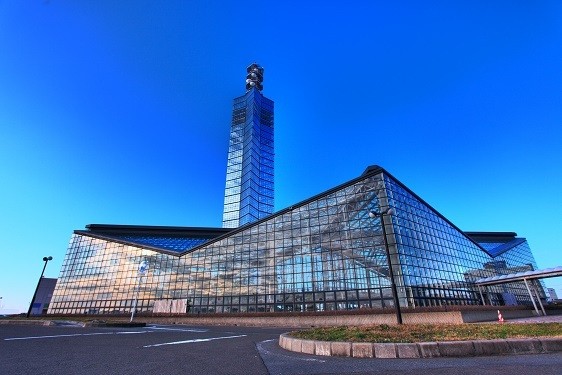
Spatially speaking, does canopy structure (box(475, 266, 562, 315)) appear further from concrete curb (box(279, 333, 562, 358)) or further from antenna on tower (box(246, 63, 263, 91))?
antenna on tower (box(246, 63, 263, 91))

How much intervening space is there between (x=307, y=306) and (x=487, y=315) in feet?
64.1

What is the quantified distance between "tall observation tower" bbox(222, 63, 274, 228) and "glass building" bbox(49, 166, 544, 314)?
52279 millimetres

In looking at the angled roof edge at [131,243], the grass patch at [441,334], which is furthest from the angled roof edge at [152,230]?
the grass patch at [441,334]

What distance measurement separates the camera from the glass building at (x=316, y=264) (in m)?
35.8

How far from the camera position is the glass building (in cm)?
3578

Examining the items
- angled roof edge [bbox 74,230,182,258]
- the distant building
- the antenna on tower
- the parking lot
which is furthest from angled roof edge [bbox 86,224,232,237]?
the antenna on tower

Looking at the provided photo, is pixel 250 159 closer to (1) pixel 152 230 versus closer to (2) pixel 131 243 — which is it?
(1) pixel 152 230

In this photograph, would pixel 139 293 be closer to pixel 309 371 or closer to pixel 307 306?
pixel 307 306

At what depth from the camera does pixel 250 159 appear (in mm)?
120438

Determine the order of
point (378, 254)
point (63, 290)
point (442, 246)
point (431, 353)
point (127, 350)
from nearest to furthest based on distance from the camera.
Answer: point (431, 353) → point (127, 350) → point (378, 254) → point (442, 246) → point (63, 290)

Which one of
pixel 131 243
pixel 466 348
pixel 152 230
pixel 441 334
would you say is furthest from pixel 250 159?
pixel 466 348

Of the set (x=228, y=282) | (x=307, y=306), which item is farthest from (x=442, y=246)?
(x=228, y=282)

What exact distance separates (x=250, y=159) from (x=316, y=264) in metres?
86.1

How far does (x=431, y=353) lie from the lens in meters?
7.84
